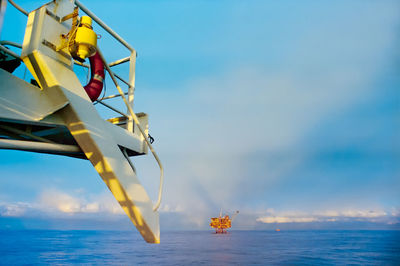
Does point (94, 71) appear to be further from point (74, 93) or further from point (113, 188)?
point (113, 188)

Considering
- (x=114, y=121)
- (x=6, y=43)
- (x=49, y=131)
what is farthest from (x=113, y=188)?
(x=6, y=43)

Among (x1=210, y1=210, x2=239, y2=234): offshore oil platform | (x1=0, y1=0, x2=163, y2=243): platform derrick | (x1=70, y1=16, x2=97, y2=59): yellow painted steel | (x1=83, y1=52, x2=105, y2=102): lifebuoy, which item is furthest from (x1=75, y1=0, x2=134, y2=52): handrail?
(x1=210, y1=210, x2=239, y2=234): offshore oil platform

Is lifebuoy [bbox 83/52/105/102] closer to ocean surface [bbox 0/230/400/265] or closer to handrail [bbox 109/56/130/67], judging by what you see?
handrail [bbox 109/56/130/67]

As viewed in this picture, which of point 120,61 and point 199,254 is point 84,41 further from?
point 199,254

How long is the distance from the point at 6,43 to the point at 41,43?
208 centimetres

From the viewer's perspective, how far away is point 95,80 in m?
6.64

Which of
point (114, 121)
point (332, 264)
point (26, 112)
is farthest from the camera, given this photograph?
point (332, 264)

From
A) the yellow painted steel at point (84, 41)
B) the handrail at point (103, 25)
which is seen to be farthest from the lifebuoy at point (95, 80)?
the yellow painted steel at point (84, 41)

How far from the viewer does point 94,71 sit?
672 centimetres

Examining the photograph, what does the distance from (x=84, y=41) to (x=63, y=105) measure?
4.22 ft

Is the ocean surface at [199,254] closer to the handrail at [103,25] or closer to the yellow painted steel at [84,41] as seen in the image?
the handrail at [103,25]

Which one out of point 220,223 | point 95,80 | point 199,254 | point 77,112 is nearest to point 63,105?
point 77,112

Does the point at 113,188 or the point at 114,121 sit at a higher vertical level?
the point at 114,121

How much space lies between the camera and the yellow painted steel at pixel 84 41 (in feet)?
16.0
